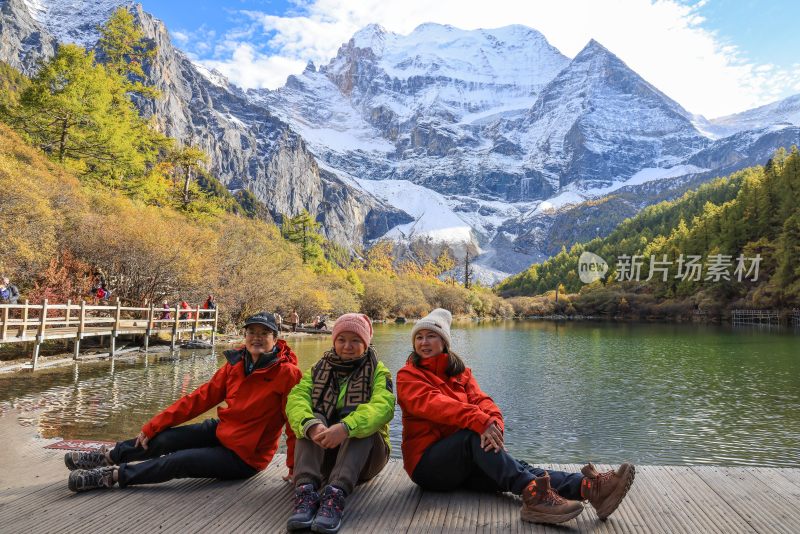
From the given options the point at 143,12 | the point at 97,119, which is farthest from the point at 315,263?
the point at 143,12

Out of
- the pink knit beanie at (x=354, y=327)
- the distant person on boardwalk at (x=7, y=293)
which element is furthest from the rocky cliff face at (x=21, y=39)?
the pink knit beanie at (x=354, y=327)

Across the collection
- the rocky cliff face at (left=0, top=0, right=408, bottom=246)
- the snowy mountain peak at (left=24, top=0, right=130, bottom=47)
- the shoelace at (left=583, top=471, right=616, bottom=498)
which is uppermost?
the snowy mountain peak at (left=24, top=0, right=130, bottom=47)

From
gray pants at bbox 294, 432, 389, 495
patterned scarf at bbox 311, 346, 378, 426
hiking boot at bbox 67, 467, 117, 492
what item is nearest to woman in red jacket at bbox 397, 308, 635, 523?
patterned scarf at bbox 311, 346, 378, 426

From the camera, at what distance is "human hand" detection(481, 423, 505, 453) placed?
298cm

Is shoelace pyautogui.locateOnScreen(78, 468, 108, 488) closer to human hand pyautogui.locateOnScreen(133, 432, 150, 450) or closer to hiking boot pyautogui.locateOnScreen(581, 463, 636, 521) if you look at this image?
human hand pyautogui.locateOnScreen(133, 432, 150, 450)

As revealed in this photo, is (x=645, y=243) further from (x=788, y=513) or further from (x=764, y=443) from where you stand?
(x=788, y=513)

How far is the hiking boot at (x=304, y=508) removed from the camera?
2721 millimetres

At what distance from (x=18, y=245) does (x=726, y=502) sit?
699 inches

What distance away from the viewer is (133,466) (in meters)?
3.49

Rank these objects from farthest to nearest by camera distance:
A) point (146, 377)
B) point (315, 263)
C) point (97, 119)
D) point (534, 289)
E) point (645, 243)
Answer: point (534, 289)
point (645, 243)
point (315, 263)
point (97, 119)
point (146, 377)

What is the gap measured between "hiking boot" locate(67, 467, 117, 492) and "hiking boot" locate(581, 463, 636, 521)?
118 inches

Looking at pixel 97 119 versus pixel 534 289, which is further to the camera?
pixel 534 289

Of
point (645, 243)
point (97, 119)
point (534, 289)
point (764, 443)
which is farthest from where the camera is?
point (534, 289)

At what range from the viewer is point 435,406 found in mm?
3160
